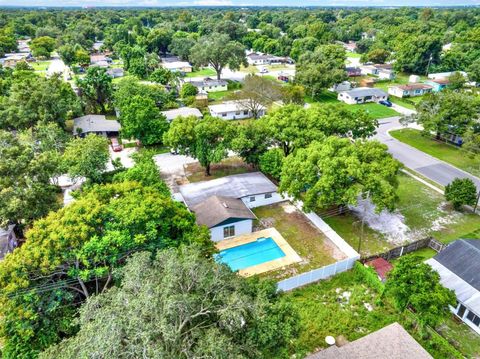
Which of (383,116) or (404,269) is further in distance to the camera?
(383,116)

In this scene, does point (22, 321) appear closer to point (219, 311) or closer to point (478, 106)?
point (219, 311)

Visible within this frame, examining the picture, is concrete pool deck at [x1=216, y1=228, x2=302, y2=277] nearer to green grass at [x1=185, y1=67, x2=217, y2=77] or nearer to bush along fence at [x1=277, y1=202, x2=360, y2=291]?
bush along fence at [x1=277, y1=202, x2=360, y2=291]

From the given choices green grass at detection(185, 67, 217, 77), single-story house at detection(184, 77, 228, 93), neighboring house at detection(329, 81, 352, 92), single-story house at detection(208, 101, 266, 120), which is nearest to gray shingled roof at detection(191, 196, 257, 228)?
single-story house at detection(208, 101, 266, 120)

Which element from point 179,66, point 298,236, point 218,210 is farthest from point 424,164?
point 179,66

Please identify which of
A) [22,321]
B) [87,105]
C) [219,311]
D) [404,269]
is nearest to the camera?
[219,311]

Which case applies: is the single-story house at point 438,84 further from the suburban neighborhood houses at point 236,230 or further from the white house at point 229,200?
the white house at point 229,200

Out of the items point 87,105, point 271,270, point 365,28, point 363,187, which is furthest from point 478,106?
point 365,28

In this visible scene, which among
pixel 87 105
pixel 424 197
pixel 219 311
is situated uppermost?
pixel 219 311
